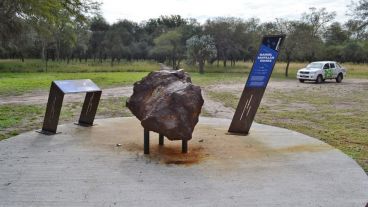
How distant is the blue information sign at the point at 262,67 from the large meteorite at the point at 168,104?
151 cm

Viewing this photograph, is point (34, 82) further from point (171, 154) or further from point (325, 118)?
point (171, 154)

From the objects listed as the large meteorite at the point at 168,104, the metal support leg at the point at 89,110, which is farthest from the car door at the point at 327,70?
the large meteorite at the point at 168,104

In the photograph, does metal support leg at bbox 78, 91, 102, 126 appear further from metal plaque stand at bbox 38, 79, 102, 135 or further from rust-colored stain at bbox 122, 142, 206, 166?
rust-colored stain at bbox 122, 142, 206, 166

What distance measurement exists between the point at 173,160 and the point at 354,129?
17.5 feet

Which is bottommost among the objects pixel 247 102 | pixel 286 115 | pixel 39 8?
pixel 286 115

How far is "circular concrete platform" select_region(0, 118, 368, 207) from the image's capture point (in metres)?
4.54

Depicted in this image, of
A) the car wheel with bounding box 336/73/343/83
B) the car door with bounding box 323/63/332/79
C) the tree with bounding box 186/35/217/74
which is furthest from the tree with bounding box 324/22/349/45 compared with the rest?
the car door with bounding box 323/63/332/79

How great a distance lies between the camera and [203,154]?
641 cm

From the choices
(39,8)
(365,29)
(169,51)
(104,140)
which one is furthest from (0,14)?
(169,51)

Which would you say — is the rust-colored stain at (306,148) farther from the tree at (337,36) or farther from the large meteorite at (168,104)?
the tree at (337,36)

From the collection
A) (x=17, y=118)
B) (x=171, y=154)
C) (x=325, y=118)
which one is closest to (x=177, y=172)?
(x=171, y=154)

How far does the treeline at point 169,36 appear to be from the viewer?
20.3 meters

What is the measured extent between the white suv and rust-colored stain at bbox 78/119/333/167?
20.5 m

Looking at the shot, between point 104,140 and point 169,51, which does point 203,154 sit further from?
point 169,51
